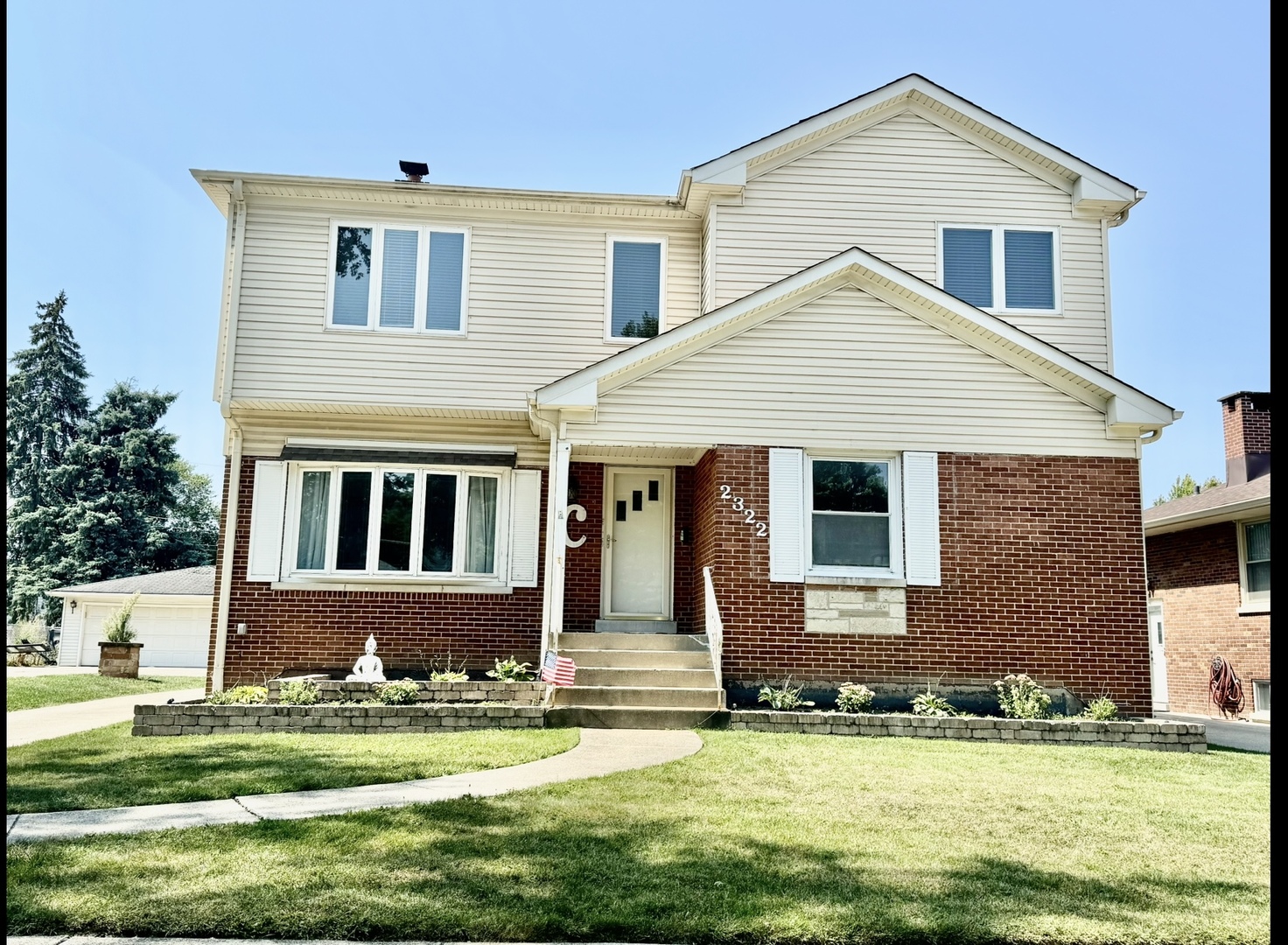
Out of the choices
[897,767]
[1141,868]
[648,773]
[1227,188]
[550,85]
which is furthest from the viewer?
[550,85]

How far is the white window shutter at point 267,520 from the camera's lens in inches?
540

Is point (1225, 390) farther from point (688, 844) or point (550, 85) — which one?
point (688, 844)

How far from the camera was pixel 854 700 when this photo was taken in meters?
11.2

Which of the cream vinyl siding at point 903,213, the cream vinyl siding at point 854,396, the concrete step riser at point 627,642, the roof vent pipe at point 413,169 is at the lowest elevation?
the concrete step riser at point 627,642

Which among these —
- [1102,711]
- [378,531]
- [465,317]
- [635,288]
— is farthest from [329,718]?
[1102,711]

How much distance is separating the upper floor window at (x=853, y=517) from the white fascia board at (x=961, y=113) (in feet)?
16.4

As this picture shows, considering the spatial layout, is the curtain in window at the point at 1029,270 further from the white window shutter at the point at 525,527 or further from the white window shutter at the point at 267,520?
the white window shutter at the point at 267,520

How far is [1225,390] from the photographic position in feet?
66.5

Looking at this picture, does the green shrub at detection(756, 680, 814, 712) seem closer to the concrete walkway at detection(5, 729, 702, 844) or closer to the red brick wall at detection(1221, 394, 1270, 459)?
the concrete walkway at detection(5, 729, 702, 844)

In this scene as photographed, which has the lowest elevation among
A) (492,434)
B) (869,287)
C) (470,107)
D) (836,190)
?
(492,434)

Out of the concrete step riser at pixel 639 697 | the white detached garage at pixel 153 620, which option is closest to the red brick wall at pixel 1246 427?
the concrete step riser at pixel 639 697

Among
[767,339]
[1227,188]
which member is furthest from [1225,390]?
[1227,188]

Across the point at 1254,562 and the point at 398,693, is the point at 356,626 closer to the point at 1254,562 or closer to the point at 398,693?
the point at 398,693

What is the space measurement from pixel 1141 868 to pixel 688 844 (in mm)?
2423
